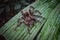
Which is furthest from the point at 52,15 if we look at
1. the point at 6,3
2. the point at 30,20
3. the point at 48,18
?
the point at 6,3

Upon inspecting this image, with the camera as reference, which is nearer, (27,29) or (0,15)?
(27,29)

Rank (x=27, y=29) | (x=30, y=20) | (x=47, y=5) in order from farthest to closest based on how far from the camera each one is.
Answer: (x=47, y=5) < (x=30, y=20) < (x=27, y=29)

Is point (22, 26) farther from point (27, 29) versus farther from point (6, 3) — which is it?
point (6, 3)

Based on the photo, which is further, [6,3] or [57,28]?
[6,3]

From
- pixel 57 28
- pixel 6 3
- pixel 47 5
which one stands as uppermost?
pixel 6 3

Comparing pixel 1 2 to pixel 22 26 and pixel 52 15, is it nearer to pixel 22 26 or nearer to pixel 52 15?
pixel 22 26

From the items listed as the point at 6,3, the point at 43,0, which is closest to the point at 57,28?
the point at 43,0

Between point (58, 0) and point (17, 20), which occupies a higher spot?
point (17, 20)

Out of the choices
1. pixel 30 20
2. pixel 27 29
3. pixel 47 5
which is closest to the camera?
pixel 27 29

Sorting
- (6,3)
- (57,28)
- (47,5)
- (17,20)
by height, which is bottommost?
(57,28)
